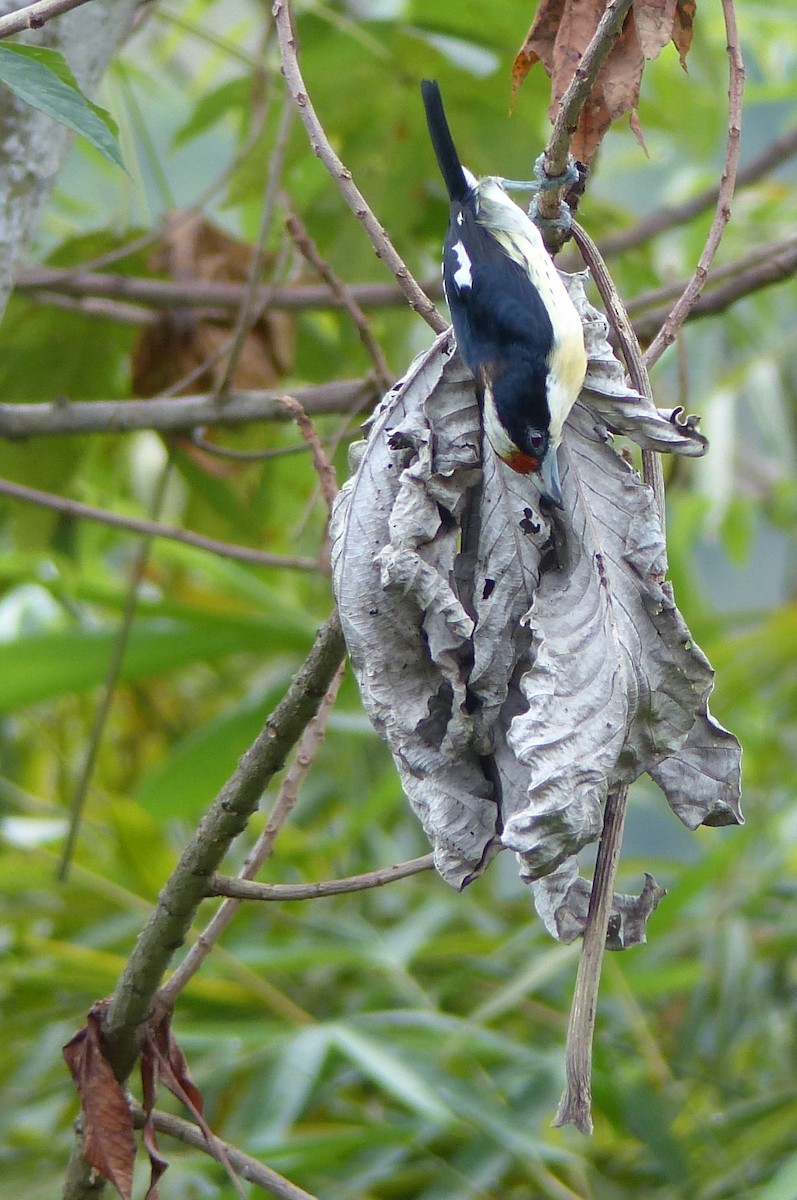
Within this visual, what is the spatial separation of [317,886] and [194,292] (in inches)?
49.4

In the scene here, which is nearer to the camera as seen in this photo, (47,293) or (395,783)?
(47,293)

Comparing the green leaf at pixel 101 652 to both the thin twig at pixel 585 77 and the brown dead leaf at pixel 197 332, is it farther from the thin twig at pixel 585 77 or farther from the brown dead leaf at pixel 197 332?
the thin twig at pixel 585 77

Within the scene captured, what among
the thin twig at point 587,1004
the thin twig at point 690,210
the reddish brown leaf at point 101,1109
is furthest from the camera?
the thin twig at point 690,210

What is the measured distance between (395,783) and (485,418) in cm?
153

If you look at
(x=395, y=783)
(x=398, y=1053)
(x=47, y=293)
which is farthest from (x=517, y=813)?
(x=395, y=783)

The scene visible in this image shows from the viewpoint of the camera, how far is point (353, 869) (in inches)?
105

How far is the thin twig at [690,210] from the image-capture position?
7.18ft

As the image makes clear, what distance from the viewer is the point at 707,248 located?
94 cm

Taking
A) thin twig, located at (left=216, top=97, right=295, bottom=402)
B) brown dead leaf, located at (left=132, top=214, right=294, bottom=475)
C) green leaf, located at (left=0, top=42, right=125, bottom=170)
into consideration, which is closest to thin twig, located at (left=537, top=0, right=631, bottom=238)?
green leaf, located at (left=0, top=42, right=125, bottom=170)

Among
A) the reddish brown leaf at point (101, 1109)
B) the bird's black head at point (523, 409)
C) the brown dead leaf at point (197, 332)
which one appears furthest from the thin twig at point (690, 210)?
the reddish brown leaf at point (101, 1109)

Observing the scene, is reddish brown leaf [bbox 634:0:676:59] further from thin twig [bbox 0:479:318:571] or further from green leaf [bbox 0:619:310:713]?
green leaf [bbox 0:619:310:713]

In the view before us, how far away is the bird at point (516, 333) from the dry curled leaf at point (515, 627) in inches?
0.6

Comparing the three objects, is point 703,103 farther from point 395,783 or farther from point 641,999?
point 641,999

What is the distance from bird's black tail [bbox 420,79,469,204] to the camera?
4.55 ft
